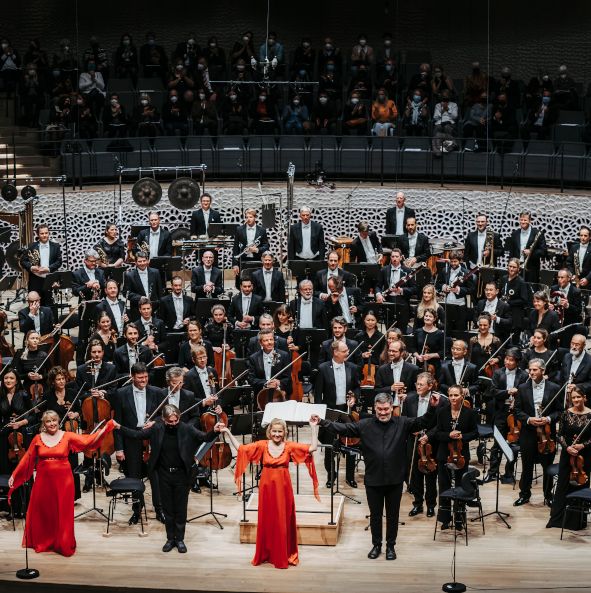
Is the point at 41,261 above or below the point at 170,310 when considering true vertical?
above

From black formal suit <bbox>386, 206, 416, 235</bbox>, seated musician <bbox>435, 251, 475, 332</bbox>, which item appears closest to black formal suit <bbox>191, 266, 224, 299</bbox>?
seated musician <bbox>435, 251, 475, 332</bbox>

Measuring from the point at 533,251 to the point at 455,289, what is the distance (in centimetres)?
164

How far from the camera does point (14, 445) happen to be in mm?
9914

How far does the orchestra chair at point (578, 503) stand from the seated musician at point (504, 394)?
0.81 meters

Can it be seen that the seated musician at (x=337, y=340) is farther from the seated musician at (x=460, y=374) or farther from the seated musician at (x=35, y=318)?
the seated musician at (x=35, y=318)

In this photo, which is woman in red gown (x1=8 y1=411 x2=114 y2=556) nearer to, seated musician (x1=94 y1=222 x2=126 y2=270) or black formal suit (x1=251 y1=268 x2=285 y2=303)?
black formal suit (x1=251 y1=268 x2=285 y2=303)

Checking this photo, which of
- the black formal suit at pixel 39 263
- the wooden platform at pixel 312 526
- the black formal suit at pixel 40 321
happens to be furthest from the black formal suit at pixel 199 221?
the wooden platform at pixel 312 526

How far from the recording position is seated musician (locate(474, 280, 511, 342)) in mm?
12227

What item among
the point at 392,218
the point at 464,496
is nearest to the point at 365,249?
the point at 392,218

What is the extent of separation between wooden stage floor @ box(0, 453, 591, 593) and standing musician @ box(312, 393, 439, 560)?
0.29 m

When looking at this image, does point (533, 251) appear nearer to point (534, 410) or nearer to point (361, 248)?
point (361, 248)

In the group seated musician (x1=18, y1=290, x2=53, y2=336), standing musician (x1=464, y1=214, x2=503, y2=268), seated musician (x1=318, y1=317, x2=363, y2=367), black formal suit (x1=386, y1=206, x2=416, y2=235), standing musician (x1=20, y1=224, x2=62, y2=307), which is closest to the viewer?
seated musician (x1=318, y1=317, x2=363, y2=367)

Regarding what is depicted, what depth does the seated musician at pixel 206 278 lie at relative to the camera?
1309 centimetres

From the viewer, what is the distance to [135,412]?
32.9ft
